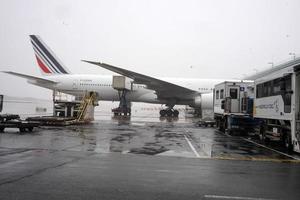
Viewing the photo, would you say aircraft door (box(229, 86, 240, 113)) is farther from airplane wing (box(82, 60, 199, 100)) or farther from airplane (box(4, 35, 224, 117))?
airplane (box(4, 35, 224, 117))

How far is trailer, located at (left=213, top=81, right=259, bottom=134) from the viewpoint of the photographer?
20.1 m

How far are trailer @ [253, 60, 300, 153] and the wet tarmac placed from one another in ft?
3.69

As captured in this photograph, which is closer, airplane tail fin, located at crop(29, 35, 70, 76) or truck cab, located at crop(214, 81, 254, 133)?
truck cab, located at crop(214, 81, 254, 133)

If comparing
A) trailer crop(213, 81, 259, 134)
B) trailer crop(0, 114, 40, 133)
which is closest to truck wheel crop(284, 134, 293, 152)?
trailer crop(213, 81, 259, 134)

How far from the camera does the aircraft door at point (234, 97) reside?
20922 millimetres

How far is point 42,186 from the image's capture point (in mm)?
6508

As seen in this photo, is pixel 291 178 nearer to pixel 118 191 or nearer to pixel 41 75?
pixel 118 191

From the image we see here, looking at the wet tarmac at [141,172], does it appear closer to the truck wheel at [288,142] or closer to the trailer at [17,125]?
the truck wheel at [288,142]

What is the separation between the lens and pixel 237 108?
2097 cm

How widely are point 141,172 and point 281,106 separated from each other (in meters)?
7.77

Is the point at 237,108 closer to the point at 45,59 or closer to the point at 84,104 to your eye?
the point at 84,104

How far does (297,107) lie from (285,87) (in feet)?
3.87

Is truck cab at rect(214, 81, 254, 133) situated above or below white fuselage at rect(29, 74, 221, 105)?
below

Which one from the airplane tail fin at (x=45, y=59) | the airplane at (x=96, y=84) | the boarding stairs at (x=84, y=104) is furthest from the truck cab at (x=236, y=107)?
the airplane tail fin at (x=45, y=59)
